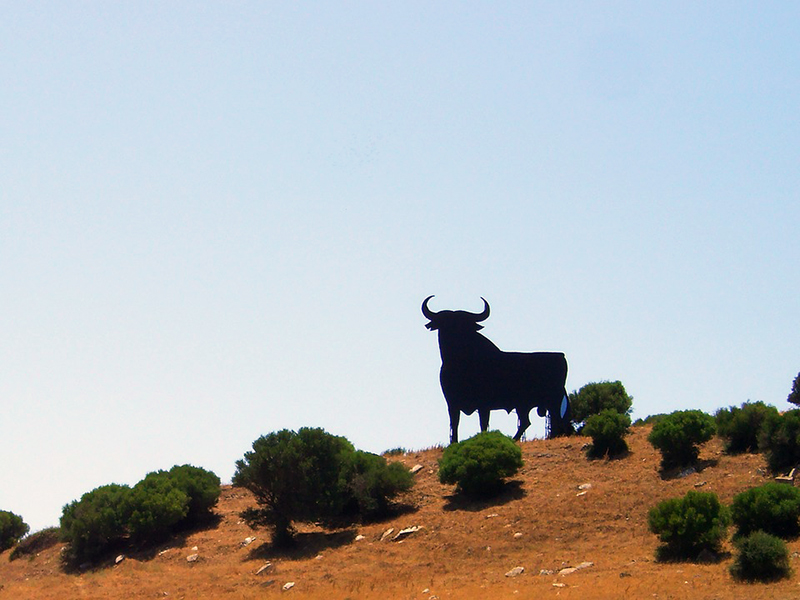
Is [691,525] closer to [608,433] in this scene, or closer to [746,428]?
[746,428]

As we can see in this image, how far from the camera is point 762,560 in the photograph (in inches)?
602

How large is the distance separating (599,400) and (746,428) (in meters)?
8.16

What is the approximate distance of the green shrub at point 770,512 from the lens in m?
17.3

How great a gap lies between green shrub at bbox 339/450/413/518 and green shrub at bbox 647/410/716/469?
19.9ft

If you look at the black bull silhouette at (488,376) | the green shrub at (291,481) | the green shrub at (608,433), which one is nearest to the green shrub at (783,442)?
the green shrub at (608,433)

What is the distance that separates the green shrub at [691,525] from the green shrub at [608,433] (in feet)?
23.2

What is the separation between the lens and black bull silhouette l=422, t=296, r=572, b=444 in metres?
27.7

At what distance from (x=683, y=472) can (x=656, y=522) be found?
16.5 feet

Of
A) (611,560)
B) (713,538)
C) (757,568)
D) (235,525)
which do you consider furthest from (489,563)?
(235,525)

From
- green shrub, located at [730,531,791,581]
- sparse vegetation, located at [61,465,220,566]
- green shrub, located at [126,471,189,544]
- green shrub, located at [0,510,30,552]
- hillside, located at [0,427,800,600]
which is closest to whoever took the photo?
green shrub, located at [730,531,791,581]

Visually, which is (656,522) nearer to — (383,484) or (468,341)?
(383,484)

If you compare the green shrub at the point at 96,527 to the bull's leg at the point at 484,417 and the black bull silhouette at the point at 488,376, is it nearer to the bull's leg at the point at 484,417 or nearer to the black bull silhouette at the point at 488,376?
the black bull silhouette at the point at 488,376

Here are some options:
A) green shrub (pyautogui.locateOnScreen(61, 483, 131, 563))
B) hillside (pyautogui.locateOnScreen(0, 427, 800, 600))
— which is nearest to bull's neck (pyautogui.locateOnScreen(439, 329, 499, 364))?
hillside (pyautogui.locateOnScreen(0, 427, 800, 600))

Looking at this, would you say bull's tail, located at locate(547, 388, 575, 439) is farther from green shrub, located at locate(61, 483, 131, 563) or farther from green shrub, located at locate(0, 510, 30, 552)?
green shrub, located at locate(0, 510, 30, 552)
